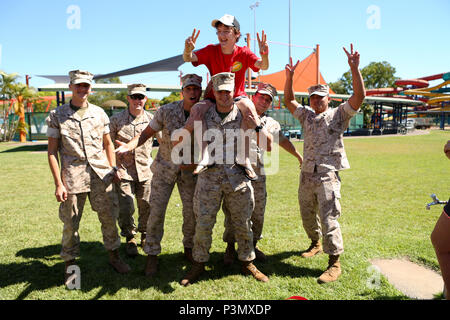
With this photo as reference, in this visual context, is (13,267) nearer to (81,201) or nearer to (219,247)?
(81,201)

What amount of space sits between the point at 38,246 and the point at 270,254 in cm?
372

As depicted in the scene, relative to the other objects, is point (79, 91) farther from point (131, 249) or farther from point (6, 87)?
point (6, 87)

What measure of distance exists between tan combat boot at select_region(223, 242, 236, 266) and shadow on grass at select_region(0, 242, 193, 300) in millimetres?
576

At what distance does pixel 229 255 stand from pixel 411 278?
7.68 ft

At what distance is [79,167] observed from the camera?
11.8ft

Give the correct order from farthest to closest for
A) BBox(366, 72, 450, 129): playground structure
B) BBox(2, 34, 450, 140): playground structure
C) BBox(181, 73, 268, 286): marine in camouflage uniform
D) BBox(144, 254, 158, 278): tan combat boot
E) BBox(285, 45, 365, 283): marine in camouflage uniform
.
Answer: BBox(366, 72, 450, 129): playground structure
BBox(2, 34, 450, 140): playground structure
BBox(144, 254, 158, 278): tan combat boot
BBox(285, 45, 365, 283): marine in camouflage uniform
BBox(181, 73, 268, 286): marine in camouflage uniform

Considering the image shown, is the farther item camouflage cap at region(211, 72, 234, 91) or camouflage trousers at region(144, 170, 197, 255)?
camouflage trousers at region(144, 170, 197, 255)

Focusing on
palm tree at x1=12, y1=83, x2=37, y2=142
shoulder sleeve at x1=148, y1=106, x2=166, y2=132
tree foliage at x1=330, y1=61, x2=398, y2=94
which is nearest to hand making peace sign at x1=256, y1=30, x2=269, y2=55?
shoulder sleeve at x1=148, y1=106, x2=166, y2=132

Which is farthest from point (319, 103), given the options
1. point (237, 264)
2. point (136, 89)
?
point (136, 89)

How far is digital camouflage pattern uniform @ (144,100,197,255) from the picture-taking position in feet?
12.8

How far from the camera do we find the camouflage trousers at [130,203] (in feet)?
15.5

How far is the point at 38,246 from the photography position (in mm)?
4762

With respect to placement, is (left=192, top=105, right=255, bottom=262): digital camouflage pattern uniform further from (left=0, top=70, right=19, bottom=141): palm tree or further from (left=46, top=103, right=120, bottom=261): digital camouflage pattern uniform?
(left=0, top=70, right=19, bottom=141): palm tree

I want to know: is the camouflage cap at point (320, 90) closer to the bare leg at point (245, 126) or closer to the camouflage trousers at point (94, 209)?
the bare leg at point (245, 126)
